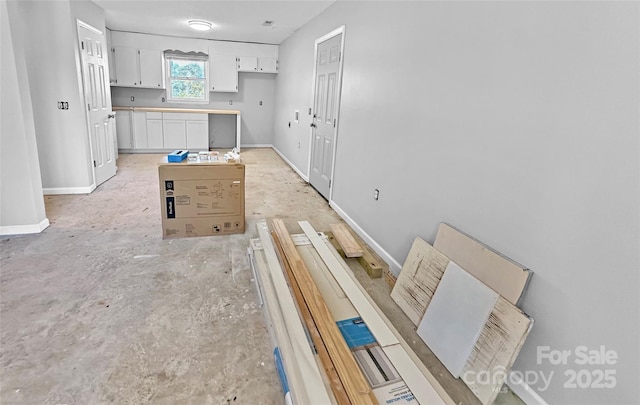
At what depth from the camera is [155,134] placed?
7242 mm

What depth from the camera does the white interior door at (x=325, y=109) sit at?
4227 millimetres

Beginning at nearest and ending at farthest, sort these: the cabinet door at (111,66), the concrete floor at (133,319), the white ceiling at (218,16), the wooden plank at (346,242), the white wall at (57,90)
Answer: the concrete floor at (133,319) < the wooden plank at (346,242) < the white wall at (57,90) < the white ceiling at (218,16) < the cabinet door at (111,66)

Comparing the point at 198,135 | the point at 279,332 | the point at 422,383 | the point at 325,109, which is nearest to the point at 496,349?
the point at 422,383

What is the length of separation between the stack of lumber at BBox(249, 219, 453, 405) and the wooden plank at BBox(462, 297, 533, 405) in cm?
30

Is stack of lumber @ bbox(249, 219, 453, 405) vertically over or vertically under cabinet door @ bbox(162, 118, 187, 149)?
under

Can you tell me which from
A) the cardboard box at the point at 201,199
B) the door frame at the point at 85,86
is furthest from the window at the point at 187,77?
the cardboard box at the point at 201,199

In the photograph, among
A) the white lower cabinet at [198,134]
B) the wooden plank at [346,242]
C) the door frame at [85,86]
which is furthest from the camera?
the white lower cabinet at [198,134]

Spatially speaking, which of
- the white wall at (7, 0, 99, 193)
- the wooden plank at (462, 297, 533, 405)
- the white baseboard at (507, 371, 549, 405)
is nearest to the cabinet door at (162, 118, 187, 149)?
the white wall at (7, 0, 99, 193)

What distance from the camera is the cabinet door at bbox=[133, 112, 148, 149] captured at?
7.09 meters

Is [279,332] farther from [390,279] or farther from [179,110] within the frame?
[179,110]

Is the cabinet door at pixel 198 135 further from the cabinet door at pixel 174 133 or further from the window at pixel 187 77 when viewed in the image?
the window at pixel 187 77

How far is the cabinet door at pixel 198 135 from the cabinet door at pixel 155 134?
545 millimetres

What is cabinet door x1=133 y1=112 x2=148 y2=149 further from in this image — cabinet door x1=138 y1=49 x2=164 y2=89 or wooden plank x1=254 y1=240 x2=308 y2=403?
wooden plank x1=254 y1=240 x2=308 y2=403

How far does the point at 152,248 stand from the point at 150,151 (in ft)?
16.1
